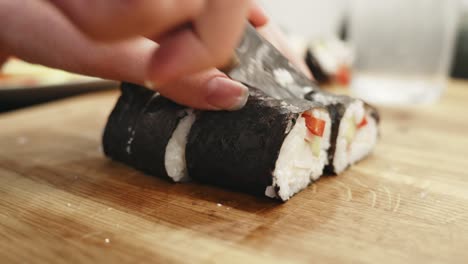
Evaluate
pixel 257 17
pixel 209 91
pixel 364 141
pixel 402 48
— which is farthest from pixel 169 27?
pixel 402 48

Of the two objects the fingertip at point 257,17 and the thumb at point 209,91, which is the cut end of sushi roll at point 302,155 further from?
the fingertip at point 257,17

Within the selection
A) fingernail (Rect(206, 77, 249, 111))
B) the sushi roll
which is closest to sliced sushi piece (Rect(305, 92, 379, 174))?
fingernail (Rect(206, 77, 249, 111))

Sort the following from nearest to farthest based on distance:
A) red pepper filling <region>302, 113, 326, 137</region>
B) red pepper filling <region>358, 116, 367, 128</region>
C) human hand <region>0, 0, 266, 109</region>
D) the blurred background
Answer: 1. human hand <region>0, 0, 266, 109</region>
2. red pepper filling <region>302, 113, 326, 137</region>
3. red pepper filling <region>358, 116, 367, 128</region>
4. the blurred background

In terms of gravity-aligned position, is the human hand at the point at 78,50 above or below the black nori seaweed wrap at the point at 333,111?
above

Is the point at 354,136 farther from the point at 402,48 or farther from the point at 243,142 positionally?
the point at 402,48

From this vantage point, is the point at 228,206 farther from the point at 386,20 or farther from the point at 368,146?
the point at 386,20

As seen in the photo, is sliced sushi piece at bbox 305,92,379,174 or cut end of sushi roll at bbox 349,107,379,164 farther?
cut end of sushi roll at bbox 349,107,379,164

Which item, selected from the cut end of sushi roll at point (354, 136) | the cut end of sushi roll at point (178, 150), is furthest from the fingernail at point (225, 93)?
the cut end of sushi roll at point (354, 136)

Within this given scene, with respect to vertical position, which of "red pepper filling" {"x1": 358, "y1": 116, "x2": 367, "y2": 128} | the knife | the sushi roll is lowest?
the sushi roll

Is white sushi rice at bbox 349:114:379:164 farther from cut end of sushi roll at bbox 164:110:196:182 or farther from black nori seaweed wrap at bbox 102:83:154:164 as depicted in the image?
black nori seaweed wrap at bbox 102:83:154:164
